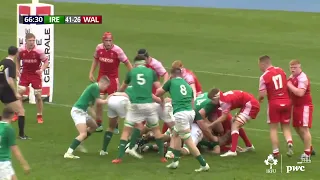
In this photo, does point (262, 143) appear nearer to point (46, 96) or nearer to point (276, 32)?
point (46, 96)

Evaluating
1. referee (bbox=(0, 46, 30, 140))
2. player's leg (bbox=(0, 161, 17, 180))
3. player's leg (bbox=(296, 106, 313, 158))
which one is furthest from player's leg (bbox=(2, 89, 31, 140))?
player's leg (bbox=(296, 106, 313, 158))

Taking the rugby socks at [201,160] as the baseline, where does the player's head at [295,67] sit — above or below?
above

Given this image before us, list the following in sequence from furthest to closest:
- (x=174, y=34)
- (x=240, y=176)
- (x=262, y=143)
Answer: (x=174, y=34) < (x=262, y=143) < (x=240, y=176)

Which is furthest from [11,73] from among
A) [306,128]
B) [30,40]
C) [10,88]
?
[306,128]

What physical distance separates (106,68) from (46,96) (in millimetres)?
3496

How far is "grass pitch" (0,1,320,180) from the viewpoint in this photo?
15.7 meters

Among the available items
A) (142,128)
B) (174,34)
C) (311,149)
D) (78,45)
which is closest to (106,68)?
(142,128)

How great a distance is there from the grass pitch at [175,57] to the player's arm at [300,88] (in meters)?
1.35

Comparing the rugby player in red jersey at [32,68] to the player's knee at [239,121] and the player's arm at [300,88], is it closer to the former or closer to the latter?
the player's knee at [239,121]

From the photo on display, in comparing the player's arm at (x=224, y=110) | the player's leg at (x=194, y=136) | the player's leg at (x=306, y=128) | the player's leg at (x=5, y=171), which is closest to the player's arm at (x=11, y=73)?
the player's leg at (x=194, y=136)

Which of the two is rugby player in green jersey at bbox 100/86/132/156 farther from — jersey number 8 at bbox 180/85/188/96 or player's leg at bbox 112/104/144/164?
jersey number 8 at bbox 180/85/188/96

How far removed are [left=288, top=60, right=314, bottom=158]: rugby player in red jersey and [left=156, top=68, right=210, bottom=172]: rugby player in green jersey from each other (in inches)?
89.9

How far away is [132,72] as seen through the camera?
15969mm

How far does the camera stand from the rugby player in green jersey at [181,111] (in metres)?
15.4
